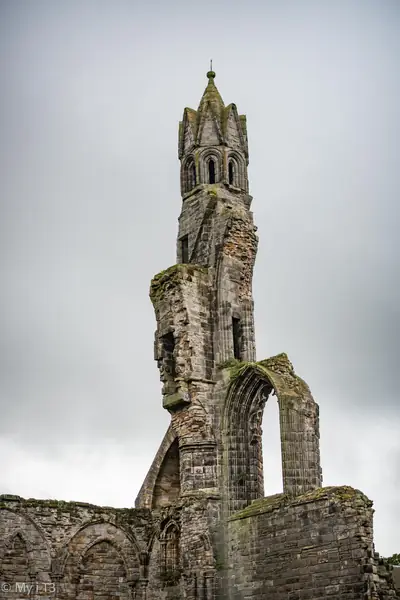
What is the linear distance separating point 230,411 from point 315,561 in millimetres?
4925

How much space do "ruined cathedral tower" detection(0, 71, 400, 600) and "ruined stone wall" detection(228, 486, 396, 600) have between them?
0.04 meters

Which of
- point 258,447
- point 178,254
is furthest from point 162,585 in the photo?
point 178,254

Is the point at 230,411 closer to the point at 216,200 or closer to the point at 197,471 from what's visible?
the point at 197,471

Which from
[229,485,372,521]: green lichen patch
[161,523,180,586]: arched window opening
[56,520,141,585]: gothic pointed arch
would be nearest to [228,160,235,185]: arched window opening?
[229,485,372,521]: green lichen patch

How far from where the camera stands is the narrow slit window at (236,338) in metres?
26.6

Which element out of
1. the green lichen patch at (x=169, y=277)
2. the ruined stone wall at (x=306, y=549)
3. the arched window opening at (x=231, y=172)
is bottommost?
the ruined stone wall at (x=306, y=549)

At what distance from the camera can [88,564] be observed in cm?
2567

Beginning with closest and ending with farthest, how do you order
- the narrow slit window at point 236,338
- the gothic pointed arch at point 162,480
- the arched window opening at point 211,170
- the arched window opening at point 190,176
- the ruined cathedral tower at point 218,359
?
the ruined cathedral tower at point 218,359
the narrow slit window at point 236,338
the gothic pointed arch at point 162,480
the arched window opening at point 211,170
the arched window opening at point 190,176

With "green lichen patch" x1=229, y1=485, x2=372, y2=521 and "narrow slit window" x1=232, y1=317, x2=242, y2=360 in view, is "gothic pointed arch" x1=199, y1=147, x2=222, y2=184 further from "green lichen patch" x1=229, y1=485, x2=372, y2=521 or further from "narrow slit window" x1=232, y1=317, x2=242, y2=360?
"green lichen patch" x1=229, y1=485, x2=372, y2=521

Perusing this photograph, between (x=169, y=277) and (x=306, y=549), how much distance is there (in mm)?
8146

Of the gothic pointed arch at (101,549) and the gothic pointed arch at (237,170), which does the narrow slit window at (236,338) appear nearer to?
the gothic pointed arch at (237,170)

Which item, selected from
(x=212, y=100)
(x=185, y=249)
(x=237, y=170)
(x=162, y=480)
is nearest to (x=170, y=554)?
(x=162, y=480)

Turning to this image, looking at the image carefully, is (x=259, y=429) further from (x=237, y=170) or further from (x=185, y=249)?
(x=237, y=170)

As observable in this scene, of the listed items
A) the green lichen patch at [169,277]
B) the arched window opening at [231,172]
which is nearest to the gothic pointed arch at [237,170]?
the arched window opening at [231,172]
